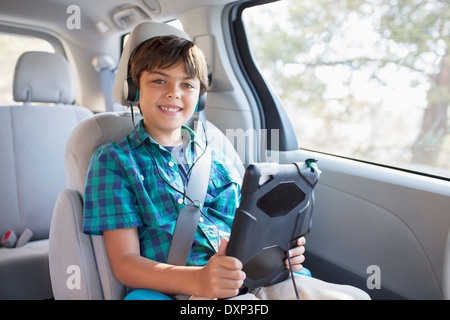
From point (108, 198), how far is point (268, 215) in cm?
48

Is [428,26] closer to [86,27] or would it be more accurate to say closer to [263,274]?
[86,27]

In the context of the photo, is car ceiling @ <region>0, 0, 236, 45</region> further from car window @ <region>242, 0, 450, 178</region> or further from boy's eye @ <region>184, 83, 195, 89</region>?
boy's eye @ <region>184, 83, 195, 89</region>

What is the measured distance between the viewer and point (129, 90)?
1216 mm

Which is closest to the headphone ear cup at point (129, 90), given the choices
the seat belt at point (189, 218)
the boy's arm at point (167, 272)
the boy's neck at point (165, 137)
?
the boy's neck at point (165, 137)

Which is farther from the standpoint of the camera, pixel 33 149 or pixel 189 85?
pixel 33 149

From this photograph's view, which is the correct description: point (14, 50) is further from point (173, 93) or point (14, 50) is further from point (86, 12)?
point (173, 93)

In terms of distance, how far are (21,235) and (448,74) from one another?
2.92 meters

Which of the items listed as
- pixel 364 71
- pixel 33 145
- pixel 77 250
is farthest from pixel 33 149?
pixel 364 71

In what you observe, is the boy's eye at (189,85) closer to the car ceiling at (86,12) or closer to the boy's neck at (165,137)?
the boy's neck at (165,137)

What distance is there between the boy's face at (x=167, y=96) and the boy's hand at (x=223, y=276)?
0.52 m

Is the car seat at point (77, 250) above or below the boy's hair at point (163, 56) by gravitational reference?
below

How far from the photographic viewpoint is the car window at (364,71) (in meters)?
2.79

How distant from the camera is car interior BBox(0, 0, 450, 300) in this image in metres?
1.26
